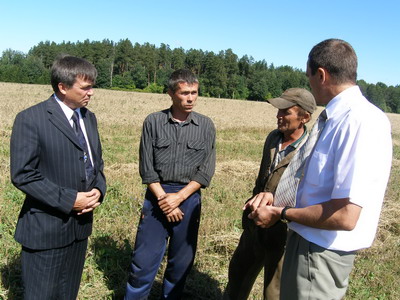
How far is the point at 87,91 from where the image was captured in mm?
2695

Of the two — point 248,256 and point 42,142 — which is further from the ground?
point 42,142

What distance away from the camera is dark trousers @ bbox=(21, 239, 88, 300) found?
2.59 meters

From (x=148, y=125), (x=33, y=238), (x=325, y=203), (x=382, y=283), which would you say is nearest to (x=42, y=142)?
(x=33, y=238)

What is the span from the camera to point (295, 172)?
2.19m

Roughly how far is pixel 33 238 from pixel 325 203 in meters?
1.93

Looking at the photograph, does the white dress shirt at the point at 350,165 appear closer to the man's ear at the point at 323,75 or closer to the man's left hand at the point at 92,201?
the man's ear at the point at 323,75

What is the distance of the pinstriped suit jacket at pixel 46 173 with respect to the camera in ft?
7.97

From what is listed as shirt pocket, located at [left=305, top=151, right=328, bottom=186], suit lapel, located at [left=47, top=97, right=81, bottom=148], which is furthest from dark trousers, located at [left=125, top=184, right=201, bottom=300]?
shirt pocket, located at [left=305, top=151, right=328, bottom=186]

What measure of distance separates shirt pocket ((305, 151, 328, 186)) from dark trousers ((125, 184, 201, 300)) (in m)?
1.54

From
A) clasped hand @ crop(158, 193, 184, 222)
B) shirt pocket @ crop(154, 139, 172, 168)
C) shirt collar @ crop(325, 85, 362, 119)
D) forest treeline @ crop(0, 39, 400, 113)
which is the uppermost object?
forest treeline @ crop(0, 39, 400, 113)

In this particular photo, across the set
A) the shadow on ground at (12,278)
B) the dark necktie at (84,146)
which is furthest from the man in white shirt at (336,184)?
the shadow on ground at (12,278)

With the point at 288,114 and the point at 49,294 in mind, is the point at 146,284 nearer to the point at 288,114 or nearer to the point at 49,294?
the point at 49,294

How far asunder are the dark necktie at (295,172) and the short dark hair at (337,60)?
0.24m

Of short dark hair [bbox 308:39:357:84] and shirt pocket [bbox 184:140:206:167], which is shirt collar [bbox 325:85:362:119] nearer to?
short dark hair [bbox 308:39:357:84]
